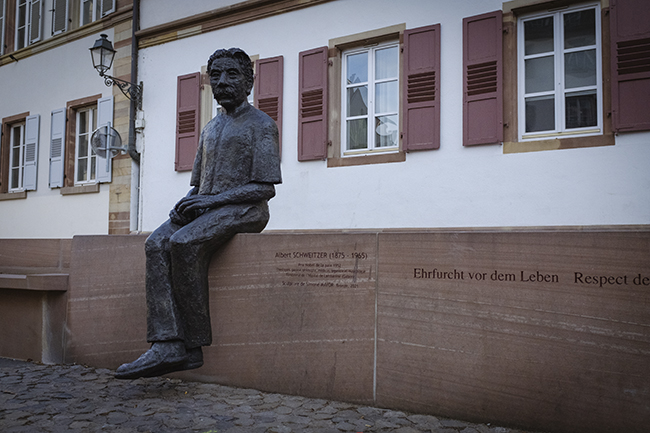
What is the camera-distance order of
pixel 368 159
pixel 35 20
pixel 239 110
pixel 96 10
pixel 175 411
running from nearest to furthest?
pixel 175 411 < pixel 239 110 < pixel 368 159 < pixel 96 10 < pixel 35 20

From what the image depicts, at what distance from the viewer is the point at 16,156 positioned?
13.4 m

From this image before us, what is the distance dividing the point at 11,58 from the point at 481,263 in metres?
13.3

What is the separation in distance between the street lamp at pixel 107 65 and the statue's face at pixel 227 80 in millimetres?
7057

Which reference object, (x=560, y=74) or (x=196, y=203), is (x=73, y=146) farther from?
(x=196, y=203)

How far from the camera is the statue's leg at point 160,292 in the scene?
3559 mm

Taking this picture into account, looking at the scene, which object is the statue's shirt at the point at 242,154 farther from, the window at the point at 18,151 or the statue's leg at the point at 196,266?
the window at the point at 18,151

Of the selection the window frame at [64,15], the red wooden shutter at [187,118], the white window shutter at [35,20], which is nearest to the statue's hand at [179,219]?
the red wooden shutter at [187,118]

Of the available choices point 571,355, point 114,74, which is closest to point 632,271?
point 571,355

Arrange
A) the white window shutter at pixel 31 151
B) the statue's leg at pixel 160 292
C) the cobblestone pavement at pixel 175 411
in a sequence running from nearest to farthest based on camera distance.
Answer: the cobblestone pavement at pixel 175 411
the statue's leg at pixel 160 292
the white window shutter at pixel 31 151

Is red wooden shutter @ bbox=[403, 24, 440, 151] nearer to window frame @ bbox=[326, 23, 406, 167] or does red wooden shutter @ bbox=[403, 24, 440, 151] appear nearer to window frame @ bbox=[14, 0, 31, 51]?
window frame @ bbox=[326, 23, 406, 167]

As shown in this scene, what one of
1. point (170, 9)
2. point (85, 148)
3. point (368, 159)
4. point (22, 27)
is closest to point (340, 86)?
point (368, 159)

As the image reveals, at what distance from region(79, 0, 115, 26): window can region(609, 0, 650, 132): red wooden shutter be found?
8615mm

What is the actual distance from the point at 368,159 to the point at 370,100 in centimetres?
92

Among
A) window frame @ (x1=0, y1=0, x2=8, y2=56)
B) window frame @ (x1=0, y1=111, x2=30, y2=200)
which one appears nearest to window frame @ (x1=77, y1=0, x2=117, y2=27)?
window frame @ (x1=0, y1=111, x2=30, y2=200)
